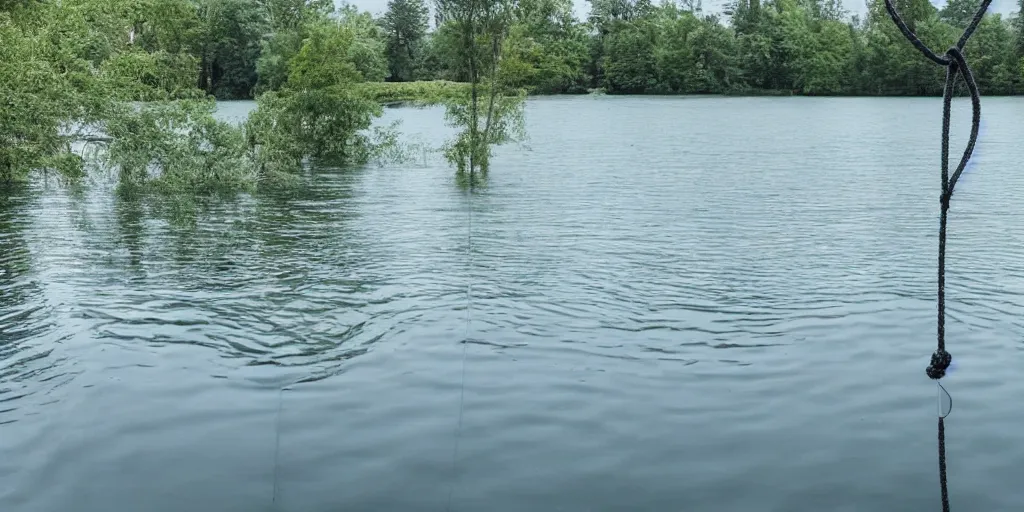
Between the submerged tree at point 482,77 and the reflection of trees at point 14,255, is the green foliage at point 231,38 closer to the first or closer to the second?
the submerged tree at point 482,77

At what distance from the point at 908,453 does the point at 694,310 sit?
6.14 metres

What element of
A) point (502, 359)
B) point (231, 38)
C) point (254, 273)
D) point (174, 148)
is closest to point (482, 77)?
point (174, 148)

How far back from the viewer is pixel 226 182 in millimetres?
33344

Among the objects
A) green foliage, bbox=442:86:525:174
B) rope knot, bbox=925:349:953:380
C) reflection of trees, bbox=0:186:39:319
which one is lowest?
reflection of trees, bbox=0:186:39:319

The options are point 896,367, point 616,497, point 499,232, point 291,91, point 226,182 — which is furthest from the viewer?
point 291,91

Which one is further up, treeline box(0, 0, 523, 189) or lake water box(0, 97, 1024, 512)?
treeline box(0, 0, 523, 189)

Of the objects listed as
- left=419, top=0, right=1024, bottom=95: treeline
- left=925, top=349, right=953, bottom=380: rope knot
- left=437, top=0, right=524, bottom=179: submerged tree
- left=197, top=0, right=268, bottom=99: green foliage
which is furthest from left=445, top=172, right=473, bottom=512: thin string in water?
left=419, top=0, right=1024, bottom=95: treeline

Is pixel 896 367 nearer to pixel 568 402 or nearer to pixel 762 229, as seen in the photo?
pixel 568 402

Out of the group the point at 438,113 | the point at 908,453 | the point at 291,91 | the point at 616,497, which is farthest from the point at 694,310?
the point at 438,113

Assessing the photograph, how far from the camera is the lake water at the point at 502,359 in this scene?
9.52 metres

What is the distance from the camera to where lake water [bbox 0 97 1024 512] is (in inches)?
375

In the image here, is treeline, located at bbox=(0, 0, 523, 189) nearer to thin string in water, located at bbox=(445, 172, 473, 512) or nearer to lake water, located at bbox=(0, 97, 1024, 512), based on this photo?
lake water, located at bbox=(0, 97, 1024, 512)

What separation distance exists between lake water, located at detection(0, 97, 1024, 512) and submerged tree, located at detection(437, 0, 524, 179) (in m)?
9.49

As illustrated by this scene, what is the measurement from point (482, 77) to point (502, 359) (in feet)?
83.1
